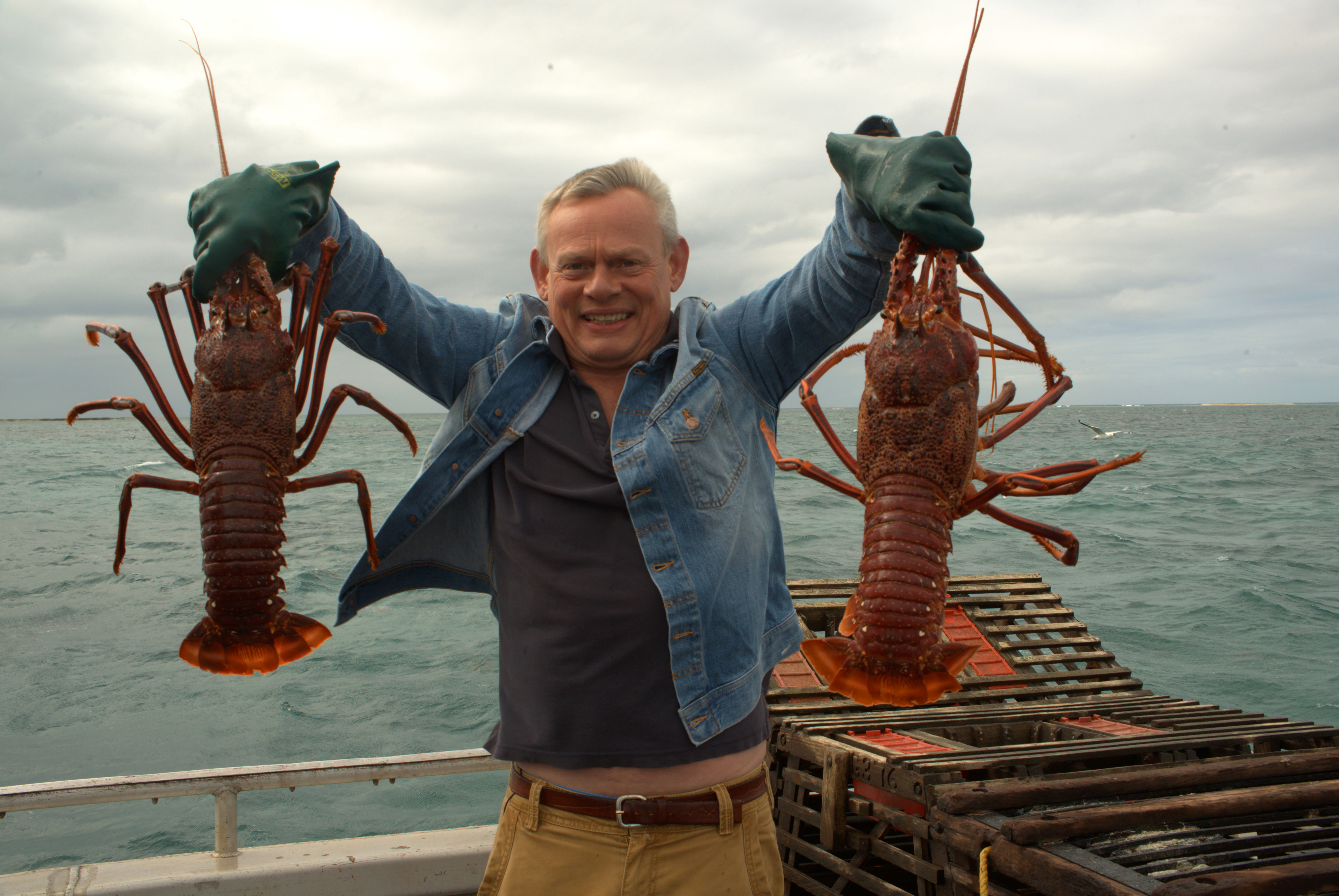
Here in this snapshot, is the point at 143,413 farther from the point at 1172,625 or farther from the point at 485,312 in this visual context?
the point at 1172,625

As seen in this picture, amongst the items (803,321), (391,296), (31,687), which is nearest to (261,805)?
(31,687)

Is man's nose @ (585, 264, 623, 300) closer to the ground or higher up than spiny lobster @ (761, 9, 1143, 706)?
higher up

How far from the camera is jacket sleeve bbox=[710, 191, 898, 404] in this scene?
6.98ft

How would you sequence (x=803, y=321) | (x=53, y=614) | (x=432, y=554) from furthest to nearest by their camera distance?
(x=53, y=614) < (x=432, y=554) < (x=803, y=321)

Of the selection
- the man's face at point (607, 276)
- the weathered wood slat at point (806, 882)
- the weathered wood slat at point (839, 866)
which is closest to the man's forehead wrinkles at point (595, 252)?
the man's face at point (607, 276)

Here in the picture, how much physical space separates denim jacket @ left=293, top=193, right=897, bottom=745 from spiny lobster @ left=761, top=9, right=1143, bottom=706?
6.2 inches

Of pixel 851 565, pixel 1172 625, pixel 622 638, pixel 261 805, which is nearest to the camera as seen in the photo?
pixel 622 638

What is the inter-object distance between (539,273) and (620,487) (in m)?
0.76

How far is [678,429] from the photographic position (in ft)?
7.14

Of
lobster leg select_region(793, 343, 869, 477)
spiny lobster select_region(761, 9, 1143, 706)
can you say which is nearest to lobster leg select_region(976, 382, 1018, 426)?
spiny lobster select_region(761, 9, 1143, 706)

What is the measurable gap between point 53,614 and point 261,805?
7657 mm

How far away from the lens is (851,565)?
14.3m

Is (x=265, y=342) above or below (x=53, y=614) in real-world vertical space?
above

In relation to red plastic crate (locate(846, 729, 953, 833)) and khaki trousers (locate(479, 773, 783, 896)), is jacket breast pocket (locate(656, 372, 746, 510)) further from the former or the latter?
red plastic crate (locate(846, 729, 953, 833))
